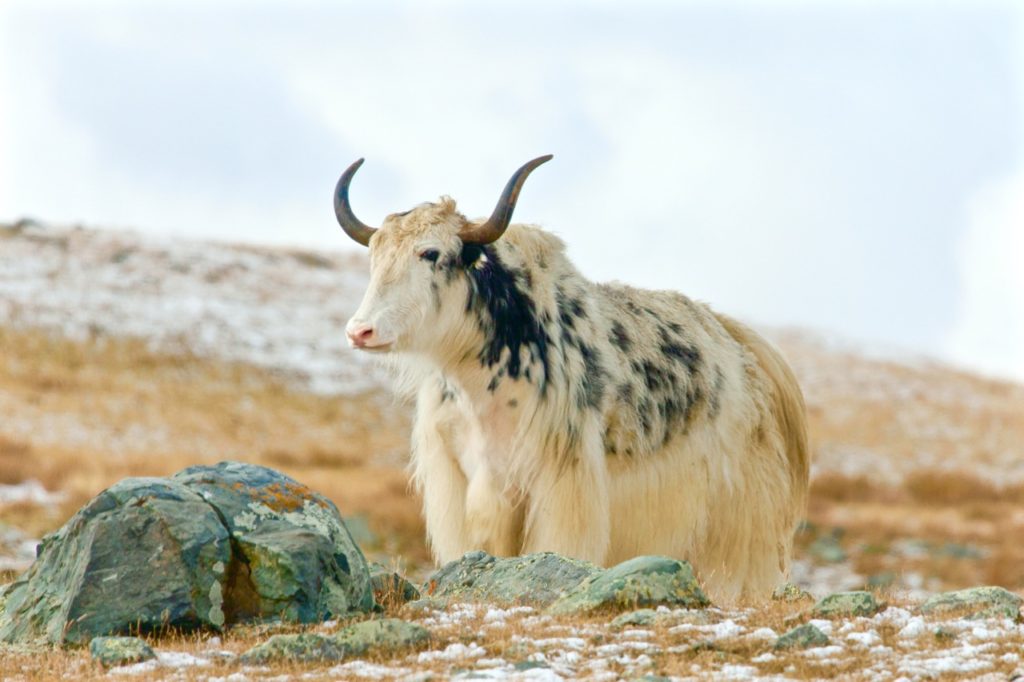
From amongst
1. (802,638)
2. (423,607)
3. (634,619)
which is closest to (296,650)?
(423,607)

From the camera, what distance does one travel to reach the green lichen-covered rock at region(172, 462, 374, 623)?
8078 mm

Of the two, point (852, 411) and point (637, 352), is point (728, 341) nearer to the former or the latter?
point (637, 352)

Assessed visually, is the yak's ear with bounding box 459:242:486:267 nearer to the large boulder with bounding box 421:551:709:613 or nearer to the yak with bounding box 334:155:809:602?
the yak with bounding box 334:155:809:602

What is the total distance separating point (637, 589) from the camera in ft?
26.5

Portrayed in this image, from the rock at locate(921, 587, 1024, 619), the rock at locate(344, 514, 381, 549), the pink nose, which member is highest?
the pink nose

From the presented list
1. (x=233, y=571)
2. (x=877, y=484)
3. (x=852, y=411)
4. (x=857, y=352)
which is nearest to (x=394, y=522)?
(x=877, y=484)

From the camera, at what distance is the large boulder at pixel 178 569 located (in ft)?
25.8

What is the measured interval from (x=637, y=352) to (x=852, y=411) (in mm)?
33144

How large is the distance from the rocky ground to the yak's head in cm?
213

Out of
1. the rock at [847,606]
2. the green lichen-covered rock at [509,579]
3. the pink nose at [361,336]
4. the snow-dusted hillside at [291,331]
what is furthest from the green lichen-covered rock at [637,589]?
the snow-dusted hillside at [291,331]

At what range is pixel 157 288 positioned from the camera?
42.8 m

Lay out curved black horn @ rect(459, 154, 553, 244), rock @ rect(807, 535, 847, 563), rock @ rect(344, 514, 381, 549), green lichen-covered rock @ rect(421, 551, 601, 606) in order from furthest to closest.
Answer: rock @ rect(807, 535, 847, 563), rock @ rect(344, 514, 381, 549), curved black horn @ rect(459, 154, 553, 244), green lichen-covered rock @ rect(421, 551, 601, 606)

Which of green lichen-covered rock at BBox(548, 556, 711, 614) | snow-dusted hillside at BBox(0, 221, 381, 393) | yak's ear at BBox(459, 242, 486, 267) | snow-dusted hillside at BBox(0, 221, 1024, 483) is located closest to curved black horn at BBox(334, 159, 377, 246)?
yak's ear at BBox(459, 242, 486, 267)

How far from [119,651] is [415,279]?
139 inches
